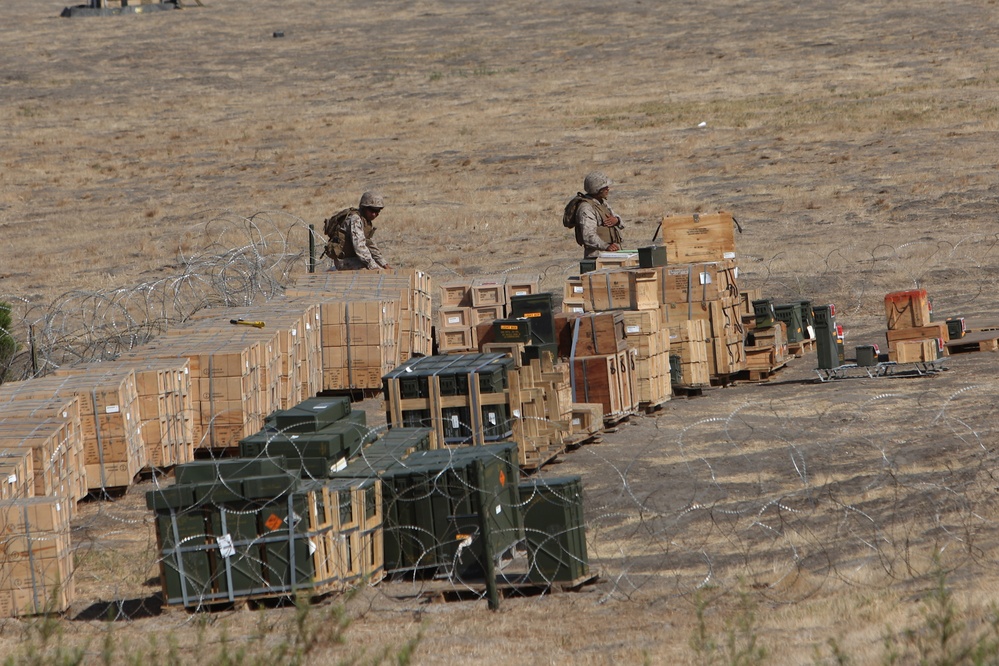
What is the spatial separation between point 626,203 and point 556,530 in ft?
76.8

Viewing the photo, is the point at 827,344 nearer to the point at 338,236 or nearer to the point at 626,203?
the point at 338,236

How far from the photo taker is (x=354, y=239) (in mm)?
20906

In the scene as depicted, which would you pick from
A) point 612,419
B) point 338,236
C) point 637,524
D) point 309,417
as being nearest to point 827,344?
point 612,419

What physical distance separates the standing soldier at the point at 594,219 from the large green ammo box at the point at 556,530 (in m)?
10.1

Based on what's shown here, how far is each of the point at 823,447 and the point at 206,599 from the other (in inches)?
247

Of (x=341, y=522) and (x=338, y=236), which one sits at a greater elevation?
(x=338, y=236)

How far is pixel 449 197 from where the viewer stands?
3541 centimetres

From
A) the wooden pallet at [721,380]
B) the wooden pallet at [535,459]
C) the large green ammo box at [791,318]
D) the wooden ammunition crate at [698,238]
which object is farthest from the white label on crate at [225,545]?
the large green ammo box at [791,318]

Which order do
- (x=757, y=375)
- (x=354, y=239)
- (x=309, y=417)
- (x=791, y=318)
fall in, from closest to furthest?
(x=309, y=417), (x=757, y=375), (x=791, y=318), (x=354, y=239)

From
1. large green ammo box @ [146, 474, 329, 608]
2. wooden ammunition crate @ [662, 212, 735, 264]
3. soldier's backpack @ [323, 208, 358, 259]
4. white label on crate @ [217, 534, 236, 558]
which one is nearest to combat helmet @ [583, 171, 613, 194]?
wooden ammunition crate @ [662, 212, 735, 264]

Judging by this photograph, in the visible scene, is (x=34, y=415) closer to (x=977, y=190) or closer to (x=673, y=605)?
(x=673, y=605)

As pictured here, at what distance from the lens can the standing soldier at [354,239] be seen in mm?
20891

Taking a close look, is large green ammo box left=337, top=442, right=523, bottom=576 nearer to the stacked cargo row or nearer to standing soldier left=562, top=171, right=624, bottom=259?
the stacked cargo row

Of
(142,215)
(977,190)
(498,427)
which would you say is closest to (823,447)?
(498,427)
